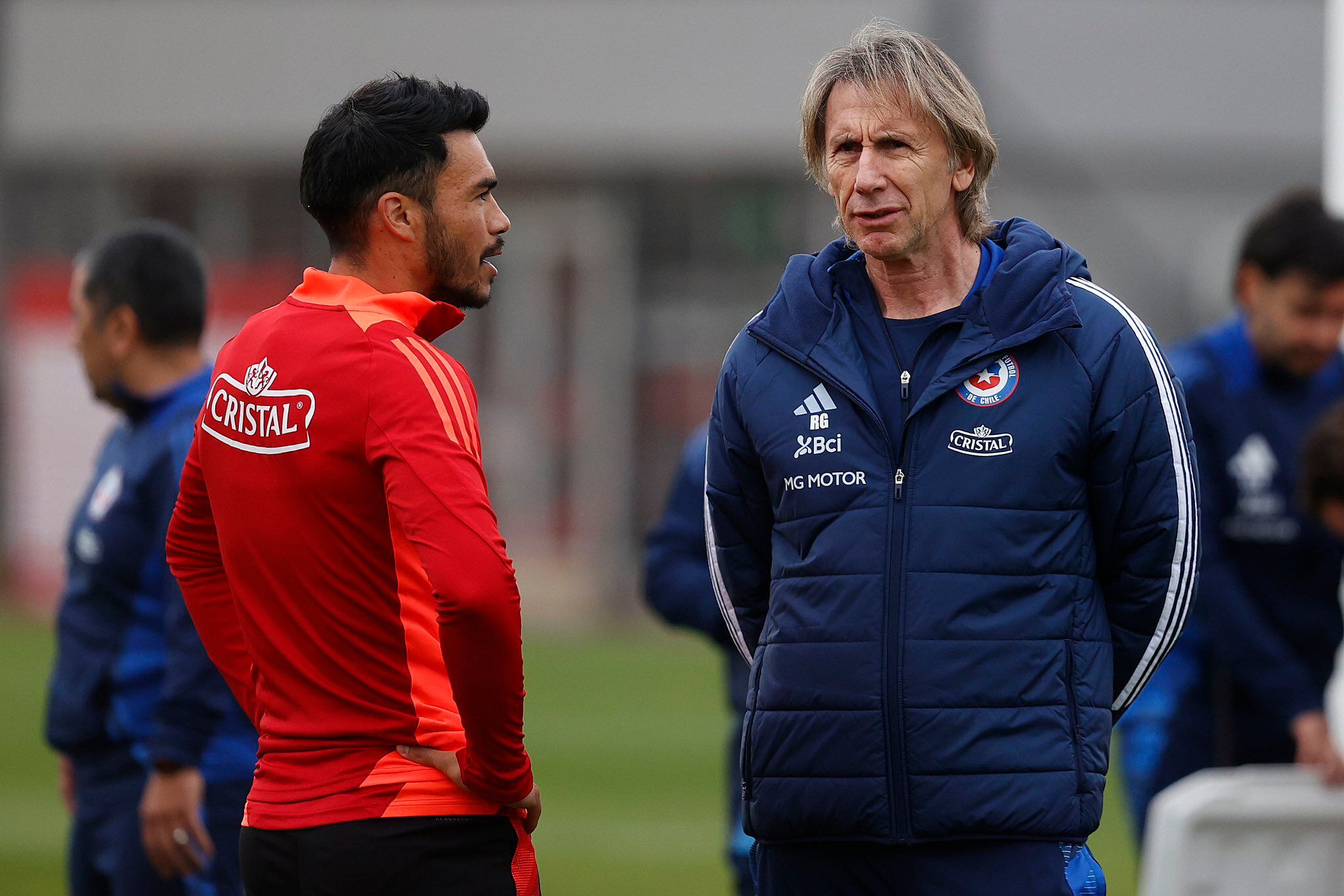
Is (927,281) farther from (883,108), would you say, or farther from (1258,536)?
(1258,536)

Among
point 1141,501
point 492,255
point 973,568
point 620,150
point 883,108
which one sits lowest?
point 973,568

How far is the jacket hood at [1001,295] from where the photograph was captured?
3.26 m

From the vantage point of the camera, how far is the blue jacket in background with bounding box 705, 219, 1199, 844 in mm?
3146

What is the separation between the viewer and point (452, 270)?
10.8ft

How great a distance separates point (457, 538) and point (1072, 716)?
1.10 metres

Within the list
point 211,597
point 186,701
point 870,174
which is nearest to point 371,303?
point 211,597

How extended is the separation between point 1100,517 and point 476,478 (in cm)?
110

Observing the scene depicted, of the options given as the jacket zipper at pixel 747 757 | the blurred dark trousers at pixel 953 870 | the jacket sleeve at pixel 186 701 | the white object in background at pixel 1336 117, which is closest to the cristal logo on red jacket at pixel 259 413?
the jacket zipper at pixel 747 757

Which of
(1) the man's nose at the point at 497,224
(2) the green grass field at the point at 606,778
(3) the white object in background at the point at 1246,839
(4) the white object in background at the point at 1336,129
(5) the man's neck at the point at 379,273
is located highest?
(4) the white object in background at the point at 1336,129

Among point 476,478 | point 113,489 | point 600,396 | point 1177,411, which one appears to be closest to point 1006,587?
point 1177,411

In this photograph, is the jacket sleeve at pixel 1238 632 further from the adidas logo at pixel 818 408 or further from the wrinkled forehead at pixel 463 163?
the wrinkled forehead at pixel 463 163

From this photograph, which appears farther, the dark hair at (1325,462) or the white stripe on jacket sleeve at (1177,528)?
the dark hair at (1325,462)

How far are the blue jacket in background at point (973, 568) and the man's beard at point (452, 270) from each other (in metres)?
0.55

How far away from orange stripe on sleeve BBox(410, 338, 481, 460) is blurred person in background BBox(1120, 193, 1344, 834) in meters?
2.78
